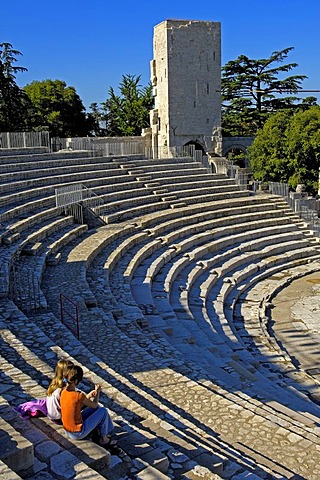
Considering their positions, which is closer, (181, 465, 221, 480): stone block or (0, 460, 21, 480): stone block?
(0, 460, 21, 480): stone block

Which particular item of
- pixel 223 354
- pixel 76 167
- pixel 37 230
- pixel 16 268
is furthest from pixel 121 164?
pixel 223 354

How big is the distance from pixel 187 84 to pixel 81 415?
30770 millimetres

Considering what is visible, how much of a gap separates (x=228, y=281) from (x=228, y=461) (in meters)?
9.00

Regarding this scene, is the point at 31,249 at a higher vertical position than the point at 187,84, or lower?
lower

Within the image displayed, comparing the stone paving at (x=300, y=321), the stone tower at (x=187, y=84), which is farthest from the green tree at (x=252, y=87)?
the stone paving at (x=300, y=321)

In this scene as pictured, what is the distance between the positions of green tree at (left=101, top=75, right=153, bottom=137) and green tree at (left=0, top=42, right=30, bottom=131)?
9.39m

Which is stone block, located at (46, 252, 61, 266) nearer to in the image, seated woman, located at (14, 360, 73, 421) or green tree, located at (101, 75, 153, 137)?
seated woman, located at (14, 360, 73, 421)

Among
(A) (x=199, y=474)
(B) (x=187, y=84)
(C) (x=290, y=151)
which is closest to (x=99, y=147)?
(C) (x=290, y=151)

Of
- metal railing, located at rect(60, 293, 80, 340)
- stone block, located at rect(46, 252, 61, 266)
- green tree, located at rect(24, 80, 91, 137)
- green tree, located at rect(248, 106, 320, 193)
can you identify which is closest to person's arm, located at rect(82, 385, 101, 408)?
metal railing, located at rect(60, 293, 80, 340)

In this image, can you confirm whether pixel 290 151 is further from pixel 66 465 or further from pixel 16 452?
pixel 16 452

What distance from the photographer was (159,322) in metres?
9.38

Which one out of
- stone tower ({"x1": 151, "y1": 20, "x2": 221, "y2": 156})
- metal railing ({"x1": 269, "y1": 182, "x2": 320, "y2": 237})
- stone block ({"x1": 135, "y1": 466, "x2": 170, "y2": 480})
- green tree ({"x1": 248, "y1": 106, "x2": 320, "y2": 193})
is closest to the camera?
stone block ({"x1": 135, "y1": 466, "x2": 170, "y2": 480})

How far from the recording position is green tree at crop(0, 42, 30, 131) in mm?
32656

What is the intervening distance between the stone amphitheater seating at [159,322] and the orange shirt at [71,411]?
0.13 m
